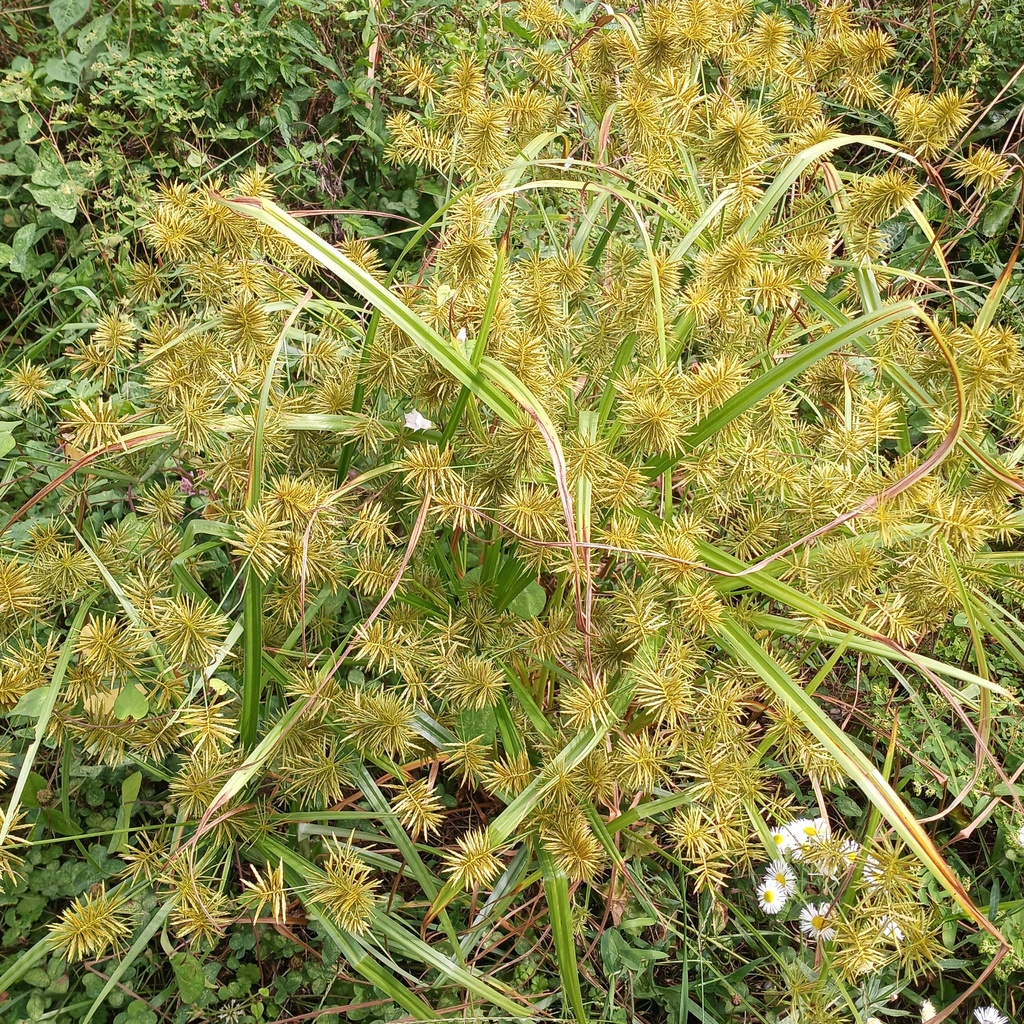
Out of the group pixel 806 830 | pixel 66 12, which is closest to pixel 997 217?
pixel 806 830

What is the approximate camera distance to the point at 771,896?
171 cm

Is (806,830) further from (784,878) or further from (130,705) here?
(130,705)

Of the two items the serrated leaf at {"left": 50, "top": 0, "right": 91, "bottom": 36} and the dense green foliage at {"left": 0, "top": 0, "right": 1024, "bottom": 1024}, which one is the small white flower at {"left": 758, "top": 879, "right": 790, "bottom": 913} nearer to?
the dense green foliage at {"left": 0, "top": 0, "right": 1024, "bottom": 1024}

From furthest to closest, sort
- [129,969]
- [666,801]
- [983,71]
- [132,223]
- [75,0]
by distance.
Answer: [983,71], [75,0], [132,223], [129,969], [666,801]

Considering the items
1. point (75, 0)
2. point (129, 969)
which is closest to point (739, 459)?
point (129, 969)

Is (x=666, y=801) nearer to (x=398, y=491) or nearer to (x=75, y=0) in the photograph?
(x=398, y=491)

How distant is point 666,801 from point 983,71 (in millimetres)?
2726

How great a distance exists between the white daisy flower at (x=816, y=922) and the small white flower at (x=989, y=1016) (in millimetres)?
319

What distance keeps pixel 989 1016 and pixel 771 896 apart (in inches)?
16.5

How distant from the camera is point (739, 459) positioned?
1.43 metres

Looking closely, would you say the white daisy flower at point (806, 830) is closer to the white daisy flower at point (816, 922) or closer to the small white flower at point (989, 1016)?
the white daisy flower at point (816, 922)

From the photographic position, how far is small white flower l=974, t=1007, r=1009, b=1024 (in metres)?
1.64

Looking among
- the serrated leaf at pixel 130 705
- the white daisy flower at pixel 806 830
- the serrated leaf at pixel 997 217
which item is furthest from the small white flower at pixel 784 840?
the serrated leaf at pixel 997 217

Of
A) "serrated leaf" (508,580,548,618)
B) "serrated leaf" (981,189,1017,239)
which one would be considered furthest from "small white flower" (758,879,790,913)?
"serrated leaf" (981,189,1017,239)
